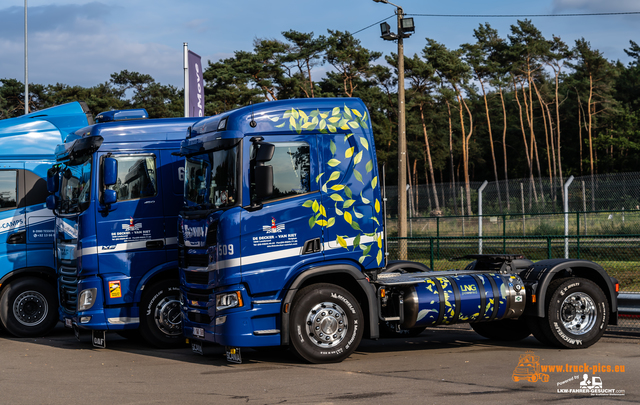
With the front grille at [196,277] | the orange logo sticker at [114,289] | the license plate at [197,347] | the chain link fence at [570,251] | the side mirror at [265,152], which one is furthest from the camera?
the chain link fence at [570,251]

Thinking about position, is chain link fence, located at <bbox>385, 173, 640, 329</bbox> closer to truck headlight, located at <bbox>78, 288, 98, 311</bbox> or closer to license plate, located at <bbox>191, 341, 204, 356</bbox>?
license plate, located at <bbox>191, 341, 204, 356</bbox>

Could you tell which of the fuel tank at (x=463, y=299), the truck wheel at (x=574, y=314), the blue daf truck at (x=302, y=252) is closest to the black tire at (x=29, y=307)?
the blue daf truck at (x=302, y=252)

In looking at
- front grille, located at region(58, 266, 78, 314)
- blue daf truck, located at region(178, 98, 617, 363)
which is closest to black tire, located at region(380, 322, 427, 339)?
blue daf truck, located at region(178, 98, 617, 363)

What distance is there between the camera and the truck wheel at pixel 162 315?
10328 millimetres

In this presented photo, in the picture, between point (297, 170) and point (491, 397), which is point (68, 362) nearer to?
point (297, 170)

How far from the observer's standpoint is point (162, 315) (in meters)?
10.4

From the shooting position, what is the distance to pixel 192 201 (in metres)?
9.06

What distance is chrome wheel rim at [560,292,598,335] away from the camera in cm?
970

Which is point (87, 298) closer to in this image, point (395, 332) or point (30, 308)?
point (30, 308)

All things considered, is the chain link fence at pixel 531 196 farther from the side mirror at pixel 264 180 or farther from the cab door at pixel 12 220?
the side mirror at pixel 264 180

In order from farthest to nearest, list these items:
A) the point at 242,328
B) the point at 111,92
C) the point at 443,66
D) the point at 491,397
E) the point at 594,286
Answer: the point at 111,92 < the point at 443,66 < the point at 594,286 < the point at 242,328 < the point at 491,397

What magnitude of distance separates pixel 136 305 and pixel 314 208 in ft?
11.1

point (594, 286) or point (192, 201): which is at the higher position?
point (192, 201)

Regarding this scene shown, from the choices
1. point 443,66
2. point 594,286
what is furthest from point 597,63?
point 594,286
